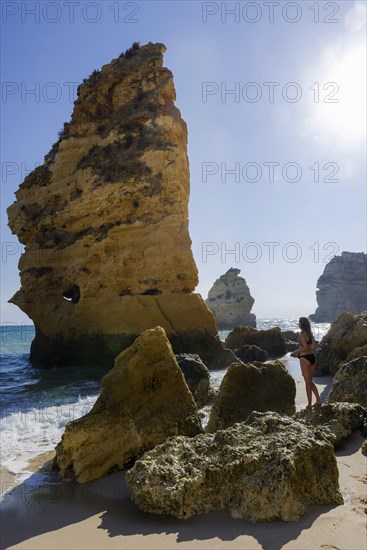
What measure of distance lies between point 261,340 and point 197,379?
13082mm

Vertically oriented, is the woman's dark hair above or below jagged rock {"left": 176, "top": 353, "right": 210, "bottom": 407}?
above

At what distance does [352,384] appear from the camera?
6.32 metres

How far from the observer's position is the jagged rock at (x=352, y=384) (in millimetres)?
6133

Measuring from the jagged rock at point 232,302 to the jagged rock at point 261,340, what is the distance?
47.5m

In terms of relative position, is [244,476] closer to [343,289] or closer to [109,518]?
[109,518]

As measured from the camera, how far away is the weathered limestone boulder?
15.5ft

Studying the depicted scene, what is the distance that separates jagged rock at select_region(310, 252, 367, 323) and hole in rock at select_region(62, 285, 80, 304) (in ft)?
303

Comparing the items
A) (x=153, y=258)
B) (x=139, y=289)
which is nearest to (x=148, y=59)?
(x=153, y=258)

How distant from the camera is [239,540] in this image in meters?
2.83

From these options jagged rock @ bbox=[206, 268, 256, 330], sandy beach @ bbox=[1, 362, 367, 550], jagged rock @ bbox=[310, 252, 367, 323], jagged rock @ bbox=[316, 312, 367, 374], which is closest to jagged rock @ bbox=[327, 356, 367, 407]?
sandy beach @ bbox=[1, 362, 367, 550]

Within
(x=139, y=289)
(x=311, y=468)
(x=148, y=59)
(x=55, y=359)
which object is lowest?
(x=55, y=359)

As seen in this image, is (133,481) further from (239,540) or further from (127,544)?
(239,540)

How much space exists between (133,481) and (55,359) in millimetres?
14443

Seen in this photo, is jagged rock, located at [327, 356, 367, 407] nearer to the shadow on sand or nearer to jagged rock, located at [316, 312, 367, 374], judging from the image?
the shadow on sand
